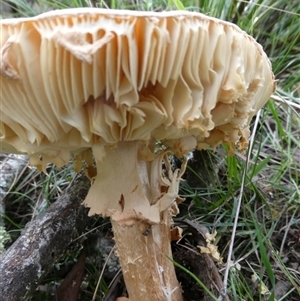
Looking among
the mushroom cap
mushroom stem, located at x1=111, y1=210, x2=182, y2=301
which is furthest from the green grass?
the mushroom cap

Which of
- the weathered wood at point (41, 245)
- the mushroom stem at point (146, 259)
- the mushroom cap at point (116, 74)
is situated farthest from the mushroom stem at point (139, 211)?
the weathered wood at point (41, 245)

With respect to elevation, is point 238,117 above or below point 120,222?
above

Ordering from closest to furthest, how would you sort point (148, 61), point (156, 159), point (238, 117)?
point (148, 61), point (238, 117), point (156, 159)

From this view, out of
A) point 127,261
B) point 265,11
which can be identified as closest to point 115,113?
point 127,261

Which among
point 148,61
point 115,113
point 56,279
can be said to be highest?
point 148,61

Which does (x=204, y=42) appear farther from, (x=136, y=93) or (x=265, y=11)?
(x=265, y=11)

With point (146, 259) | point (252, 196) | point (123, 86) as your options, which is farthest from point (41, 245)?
point (252, 196)

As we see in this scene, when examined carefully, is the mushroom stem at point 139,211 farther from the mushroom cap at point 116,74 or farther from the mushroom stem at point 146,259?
the mushroom cap at point 116,74
